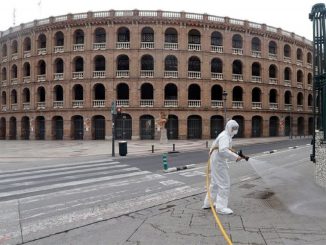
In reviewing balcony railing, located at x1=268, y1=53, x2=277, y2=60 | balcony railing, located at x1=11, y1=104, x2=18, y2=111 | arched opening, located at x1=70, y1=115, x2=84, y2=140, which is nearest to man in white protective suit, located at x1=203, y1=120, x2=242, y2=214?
arched opening, located at x1=70, y1=115, x2=84, y2=140

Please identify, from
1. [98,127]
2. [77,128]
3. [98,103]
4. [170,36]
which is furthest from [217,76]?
[77,128]

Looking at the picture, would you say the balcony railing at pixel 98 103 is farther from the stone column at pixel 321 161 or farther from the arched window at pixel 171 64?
the stone column at pixel 321 161

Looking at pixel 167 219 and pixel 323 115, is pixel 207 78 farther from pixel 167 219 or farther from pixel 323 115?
pixel 167 219

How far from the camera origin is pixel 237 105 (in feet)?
118

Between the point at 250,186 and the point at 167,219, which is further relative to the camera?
the point at 250,186

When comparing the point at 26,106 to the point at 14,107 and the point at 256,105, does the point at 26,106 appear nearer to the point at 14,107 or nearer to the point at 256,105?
the point at 14,107

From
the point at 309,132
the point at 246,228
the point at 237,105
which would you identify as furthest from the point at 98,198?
the point at 309,132

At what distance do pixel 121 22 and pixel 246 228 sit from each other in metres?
32.2

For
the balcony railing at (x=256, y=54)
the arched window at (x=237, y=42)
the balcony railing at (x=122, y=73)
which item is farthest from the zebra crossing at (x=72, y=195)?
the balcony railing at (x=256, y=54)

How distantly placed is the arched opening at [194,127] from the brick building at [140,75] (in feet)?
0.42

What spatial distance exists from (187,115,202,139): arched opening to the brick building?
128mm

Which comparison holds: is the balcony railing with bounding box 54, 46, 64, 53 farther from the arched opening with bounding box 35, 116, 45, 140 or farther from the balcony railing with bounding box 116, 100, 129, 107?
the balcony railing with bounding box 116, 100, 129, 107

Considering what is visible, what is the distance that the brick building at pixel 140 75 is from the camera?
109 feet

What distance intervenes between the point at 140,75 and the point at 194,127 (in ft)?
30.9
